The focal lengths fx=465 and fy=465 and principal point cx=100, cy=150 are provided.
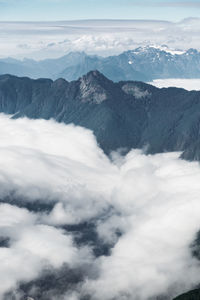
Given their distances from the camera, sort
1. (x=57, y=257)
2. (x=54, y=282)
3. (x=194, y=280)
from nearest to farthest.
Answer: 1. (x=194, y=280)
2. (x=54, y=282)
3. (x=57, y=257)

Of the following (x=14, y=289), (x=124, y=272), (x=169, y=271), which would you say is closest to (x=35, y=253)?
(x=14, y=289)

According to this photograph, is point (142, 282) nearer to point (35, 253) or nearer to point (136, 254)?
point (136, 254)

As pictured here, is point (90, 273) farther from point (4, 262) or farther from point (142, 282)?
point (4, 262)

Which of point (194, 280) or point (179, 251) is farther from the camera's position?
point (179, 251)

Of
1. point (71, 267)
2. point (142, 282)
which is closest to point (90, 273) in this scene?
point (71, 267)

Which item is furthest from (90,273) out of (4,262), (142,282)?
(4,262)

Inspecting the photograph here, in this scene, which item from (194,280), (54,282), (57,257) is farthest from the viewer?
(57,257)

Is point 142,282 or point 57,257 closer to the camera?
point 142,282
